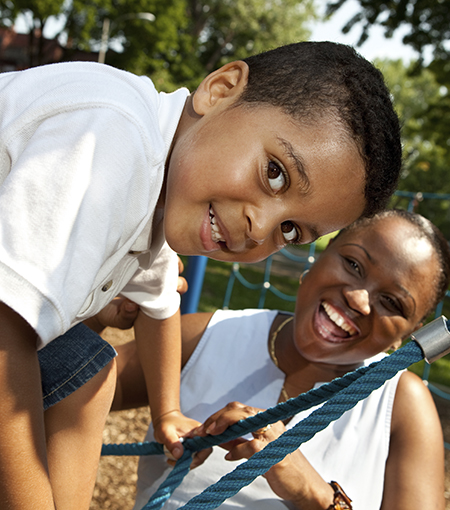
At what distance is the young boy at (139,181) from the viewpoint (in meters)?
0.93

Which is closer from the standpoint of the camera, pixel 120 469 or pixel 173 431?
pixel 173 431

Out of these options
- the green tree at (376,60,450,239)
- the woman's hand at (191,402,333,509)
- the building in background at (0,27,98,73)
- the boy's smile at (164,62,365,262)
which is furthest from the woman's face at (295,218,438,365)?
the building in background at (0,27,98,73)

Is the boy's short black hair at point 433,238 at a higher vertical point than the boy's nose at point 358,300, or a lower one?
higher

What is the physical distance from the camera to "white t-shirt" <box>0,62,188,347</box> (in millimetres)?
907

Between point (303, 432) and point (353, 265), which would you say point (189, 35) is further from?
point (303, 432)

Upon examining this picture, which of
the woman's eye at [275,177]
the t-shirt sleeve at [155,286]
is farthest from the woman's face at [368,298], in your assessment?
the woman's eye at [275,177]

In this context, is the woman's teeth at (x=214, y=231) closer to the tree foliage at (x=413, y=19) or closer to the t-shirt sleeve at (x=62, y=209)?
the t-shirt sleeve at (x=62, y=209)

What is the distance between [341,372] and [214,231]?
1.10m

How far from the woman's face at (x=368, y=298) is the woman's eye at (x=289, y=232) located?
62 cm

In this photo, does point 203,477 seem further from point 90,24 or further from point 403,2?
point 90,24

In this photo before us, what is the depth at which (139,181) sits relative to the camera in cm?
113

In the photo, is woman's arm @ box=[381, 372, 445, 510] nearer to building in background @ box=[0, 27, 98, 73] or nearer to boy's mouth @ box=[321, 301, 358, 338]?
boy's mouth @ box=[321, 301, 358, 338]

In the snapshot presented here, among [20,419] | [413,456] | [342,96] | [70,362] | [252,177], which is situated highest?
[342,96]

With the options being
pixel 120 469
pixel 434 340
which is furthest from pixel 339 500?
pixel 120 469
